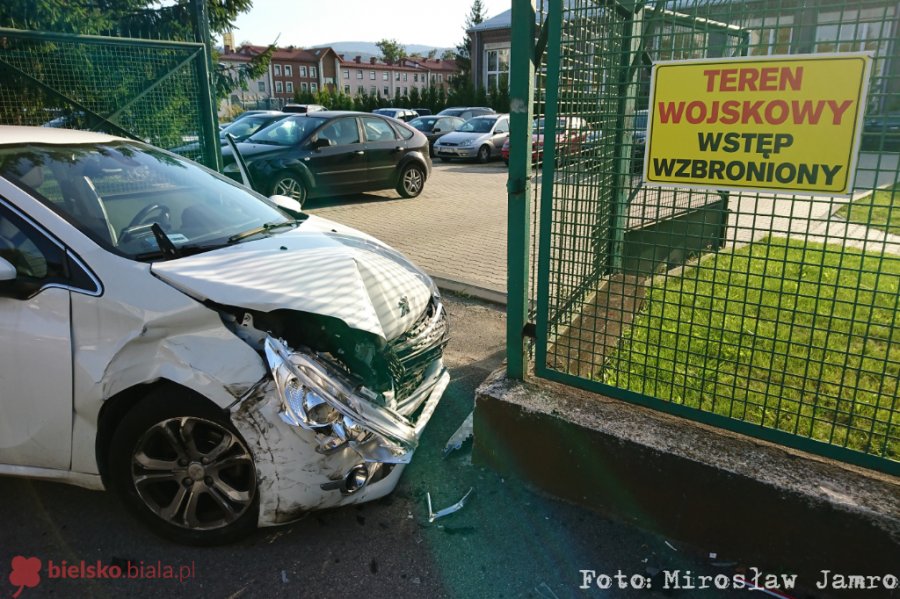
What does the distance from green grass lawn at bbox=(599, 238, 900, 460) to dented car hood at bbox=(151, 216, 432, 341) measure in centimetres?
115

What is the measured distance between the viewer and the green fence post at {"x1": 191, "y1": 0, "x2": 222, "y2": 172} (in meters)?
7.05

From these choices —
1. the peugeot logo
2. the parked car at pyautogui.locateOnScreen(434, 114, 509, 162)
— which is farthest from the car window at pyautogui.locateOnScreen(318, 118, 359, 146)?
the parked car at pyautogui.locateOnScreen(434, 114, 509, 162)

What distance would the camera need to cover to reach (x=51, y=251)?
2500mm

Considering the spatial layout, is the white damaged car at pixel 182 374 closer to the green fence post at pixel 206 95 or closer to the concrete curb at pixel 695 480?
the concrete curb at pixel 695 480

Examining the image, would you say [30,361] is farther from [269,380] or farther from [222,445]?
[269,380]

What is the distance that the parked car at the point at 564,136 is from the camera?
294 centimetres

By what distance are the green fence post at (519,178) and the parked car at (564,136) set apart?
94 millimetres

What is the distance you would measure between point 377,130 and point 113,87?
5.45 meters

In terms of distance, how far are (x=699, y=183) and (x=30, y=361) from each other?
282 cm

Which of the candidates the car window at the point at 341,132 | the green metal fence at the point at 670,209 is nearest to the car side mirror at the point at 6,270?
the green metal fence at the point at 670,209

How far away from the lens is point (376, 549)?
2.60 metres

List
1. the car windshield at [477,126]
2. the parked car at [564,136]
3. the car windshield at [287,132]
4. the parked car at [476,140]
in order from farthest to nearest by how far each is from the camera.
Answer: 1. the car windshield at [477,126]
2. the parked car at [476,140]
3. the car windshield at [287,132]
4. the parked car at [564,136]

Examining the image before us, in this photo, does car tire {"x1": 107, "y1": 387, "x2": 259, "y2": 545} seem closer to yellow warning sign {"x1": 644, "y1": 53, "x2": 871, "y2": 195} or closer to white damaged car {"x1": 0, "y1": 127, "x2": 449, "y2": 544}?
white damaged car {"x1": 0, "y1": 127, "x2": 449, "y2": 544}

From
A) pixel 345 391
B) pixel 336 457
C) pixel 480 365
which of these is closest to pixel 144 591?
pixel 336 457
